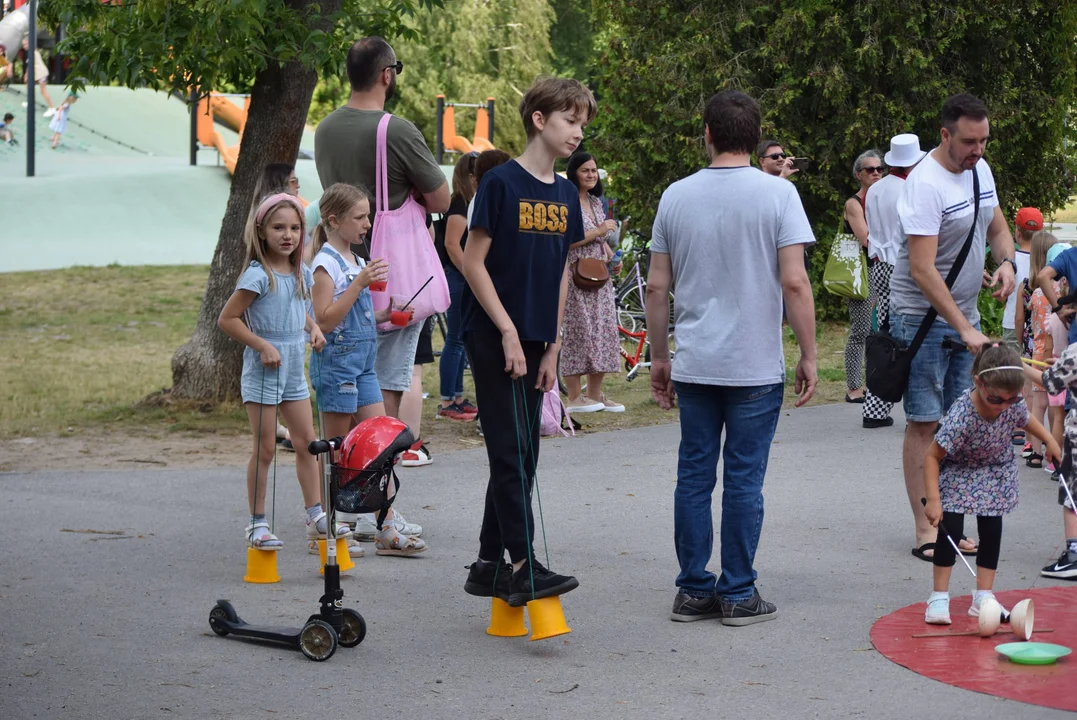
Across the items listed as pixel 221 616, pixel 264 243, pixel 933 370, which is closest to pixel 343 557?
pixel 221 616

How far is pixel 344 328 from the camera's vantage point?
6.21 meters

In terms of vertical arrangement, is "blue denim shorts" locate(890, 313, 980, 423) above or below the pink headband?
below

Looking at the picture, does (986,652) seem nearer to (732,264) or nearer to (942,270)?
(732,264)

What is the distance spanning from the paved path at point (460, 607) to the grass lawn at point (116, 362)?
67.8 inches

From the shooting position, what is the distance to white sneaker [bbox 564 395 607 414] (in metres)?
10.5

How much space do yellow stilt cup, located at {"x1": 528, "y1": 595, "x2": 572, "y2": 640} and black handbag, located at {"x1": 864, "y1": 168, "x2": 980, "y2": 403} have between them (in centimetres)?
193

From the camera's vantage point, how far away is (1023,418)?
17.3ft

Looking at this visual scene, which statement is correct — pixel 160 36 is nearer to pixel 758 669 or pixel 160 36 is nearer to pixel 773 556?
pixel 773 556

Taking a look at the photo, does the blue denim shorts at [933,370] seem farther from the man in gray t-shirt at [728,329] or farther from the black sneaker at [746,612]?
the black sneaker at [746,612]

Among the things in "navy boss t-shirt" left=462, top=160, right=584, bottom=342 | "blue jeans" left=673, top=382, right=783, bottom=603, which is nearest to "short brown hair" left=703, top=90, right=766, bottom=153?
"navy boss t-shirt" left=462, top=160, right=584, bottom=342

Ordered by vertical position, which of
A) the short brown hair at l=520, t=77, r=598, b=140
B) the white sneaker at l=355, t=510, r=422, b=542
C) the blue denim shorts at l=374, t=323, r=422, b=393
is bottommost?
the white sneaker at l=355, t=510, r=422, b=542

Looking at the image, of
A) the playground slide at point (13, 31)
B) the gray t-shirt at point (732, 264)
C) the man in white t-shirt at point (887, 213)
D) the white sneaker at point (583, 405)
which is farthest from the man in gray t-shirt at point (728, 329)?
the playground slide at point (13, 31)

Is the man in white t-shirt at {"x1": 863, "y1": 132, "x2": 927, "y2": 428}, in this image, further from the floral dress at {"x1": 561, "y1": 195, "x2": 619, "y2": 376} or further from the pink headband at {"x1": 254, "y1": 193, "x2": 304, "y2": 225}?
the pink headband at {"x1": 254, "y1": 193, "x2": 304, "y2": 225}

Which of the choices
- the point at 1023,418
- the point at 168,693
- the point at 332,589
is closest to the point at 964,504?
the point at 1023,418
